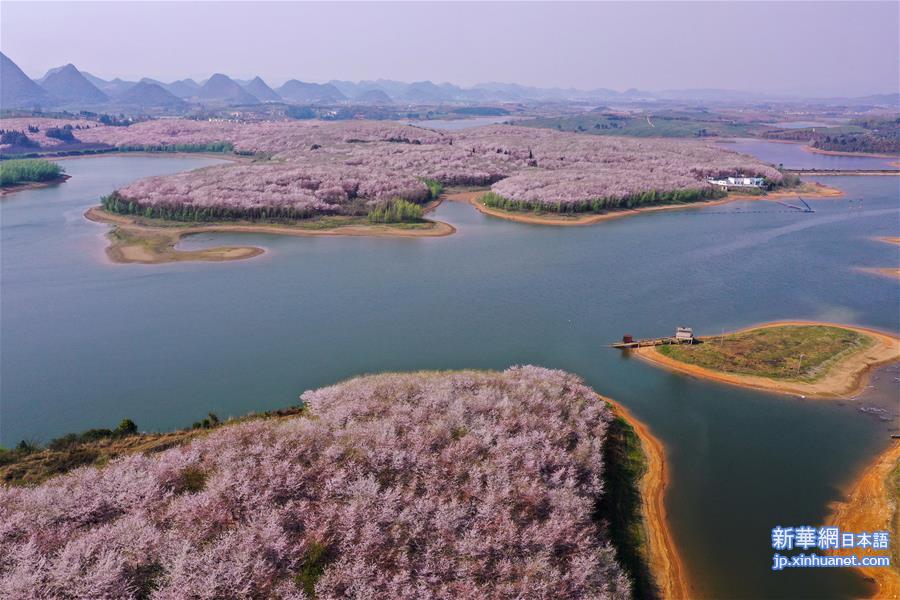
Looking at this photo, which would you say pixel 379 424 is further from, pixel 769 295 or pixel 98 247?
pixel 98 247

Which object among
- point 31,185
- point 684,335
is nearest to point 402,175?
point 684,335

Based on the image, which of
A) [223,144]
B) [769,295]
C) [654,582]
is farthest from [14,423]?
[223,144]

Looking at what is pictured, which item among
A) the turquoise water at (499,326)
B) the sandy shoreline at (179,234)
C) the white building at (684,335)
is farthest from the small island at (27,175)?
the white building at (684,335)

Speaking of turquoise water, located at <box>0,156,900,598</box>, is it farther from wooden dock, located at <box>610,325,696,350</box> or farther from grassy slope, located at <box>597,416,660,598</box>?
grassy slope, located at <box>597,416,660,598</box>

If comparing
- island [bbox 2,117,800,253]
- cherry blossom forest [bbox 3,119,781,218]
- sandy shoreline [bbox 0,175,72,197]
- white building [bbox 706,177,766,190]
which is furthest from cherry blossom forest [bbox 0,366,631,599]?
sandy shoreline [bbox 0,175,72,197]

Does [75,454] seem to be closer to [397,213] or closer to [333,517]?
[333,517]

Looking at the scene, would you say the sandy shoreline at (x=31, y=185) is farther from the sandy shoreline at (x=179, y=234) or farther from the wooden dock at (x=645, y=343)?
the wooden dock at (x=645, y=343)
